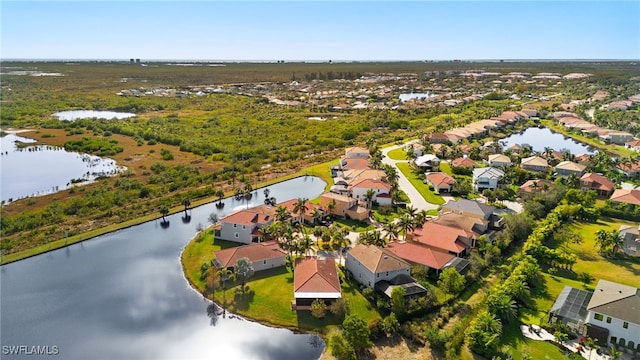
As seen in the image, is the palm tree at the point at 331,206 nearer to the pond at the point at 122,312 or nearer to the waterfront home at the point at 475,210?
the waterfront home at the point at 475,210

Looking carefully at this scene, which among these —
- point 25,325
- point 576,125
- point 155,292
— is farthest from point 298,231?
point 576,125

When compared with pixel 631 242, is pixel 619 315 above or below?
above

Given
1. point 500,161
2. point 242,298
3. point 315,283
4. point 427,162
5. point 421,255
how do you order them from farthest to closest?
point 500,161
point 427,162
point 421,255
point 242,298
point 315,283

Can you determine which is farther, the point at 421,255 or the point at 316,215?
the point at 316,215

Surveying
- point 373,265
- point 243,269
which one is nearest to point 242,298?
point 243,269

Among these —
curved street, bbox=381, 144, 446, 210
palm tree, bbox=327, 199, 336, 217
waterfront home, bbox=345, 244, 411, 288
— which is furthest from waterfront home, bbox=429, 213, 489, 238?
palm tree, bbox=327, 199, 336, 217

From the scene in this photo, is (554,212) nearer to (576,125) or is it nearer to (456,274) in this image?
(456,274)

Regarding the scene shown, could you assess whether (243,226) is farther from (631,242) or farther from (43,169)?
(43,169)

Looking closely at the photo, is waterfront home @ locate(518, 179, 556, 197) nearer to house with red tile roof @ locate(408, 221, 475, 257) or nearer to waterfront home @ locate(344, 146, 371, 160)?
house with red tile roof @ locate(408, 221, 475, 257)
